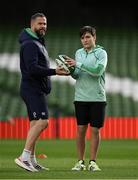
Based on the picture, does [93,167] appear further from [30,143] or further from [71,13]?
[71,13]

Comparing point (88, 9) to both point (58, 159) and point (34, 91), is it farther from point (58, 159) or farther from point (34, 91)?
point (34, 91)

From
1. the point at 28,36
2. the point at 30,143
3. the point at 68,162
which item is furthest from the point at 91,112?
the point at 68,162

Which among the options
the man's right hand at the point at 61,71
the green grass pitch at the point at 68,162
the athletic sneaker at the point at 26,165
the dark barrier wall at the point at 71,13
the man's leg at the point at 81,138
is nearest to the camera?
the green grass pitch at the point at 68,162

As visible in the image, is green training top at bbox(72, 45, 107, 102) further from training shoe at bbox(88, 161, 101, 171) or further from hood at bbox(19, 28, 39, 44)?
training shoe at bbox(88, 161, 101, 171)

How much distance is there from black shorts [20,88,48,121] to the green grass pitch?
77cm

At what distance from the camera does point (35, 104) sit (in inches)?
476

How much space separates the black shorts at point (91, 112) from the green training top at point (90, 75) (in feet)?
0.23

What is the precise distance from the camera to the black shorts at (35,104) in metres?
12.1

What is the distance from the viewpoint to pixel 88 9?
38938mm

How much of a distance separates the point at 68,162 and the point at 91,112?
2.35 m

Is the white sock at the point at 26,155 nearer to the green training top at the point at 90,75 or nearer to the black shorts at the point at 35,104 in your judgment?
the black shorts at the point at 35,104

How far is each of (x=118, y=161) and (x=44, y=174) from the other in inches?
143

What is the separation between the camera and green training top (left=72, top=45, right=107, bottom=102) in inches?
480

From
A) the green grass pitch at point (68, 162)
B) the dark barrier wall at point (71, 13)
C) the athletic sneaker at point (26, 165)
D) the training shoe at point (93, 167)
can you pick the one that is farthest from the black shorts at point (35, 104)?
the dark barrier wall at point (71, 13)
